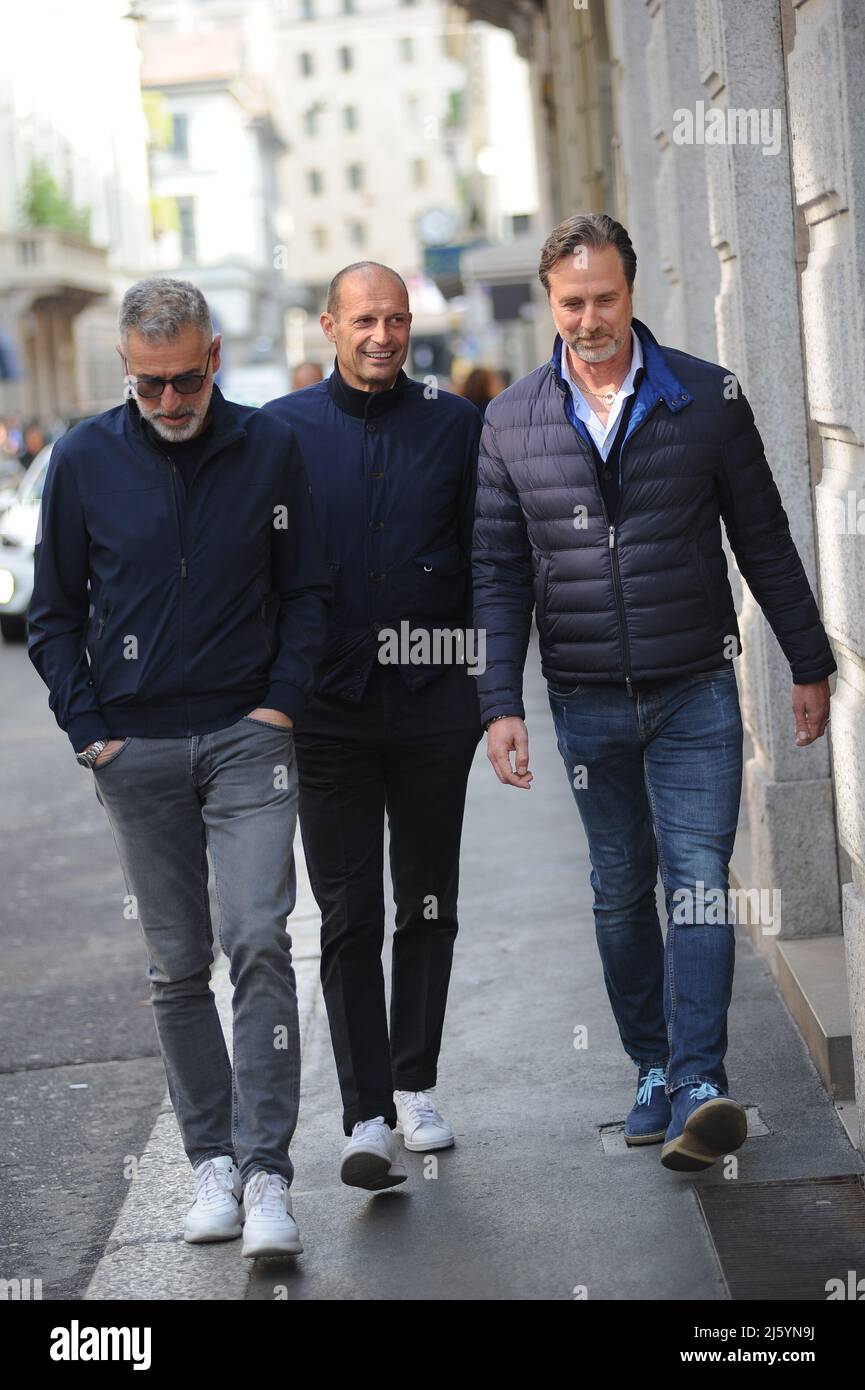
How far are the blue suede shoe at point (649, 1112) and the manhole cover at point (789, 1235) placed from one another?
0.34 meters

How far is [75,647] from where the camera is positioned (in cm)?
442

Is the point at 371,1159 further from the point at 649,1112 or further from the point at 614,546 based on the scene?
the point at 614,546

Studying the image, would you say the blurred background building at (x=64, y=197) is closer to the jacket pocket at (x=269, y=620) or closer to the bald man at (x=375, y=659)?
the bald man at (x=375, y=659)

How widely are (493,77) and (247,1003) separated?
38.8 m

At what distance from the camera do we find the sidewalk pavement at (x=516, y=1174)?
4207 mm

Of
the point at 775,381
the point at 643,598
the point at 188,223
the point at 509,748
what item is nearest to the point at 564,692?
the point at 509,748

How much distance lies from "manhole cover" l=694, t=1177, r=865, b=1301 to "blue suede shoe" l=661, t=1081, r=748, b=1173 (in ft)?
0.27

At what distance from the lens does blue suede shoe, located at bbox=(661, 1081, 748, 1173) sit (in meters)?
4.46

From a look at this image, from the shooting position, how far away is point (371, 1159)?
4.58 metres

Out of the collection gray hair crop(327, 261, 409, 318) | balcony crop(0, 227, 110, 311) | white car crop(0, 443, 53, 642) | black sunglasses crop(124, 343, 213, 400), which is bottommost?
black sunglasses crop(124, 343, 213, 400)

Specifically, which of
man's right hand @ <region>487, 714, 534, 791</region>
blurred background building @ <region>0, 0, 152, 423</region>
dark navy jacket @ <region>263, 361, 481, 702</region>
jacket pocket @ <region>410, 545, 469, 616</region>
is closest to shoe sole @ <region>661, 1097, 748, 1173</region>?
man's right hand @ <region>487, 714, 534, 791</region>

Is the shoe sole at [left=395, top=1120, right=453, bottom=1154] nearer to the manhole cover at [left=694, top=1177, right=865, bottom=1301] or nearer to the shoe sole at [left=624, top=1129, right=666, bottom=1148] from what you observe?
the shoe sole at [left=624, top=1129, right=666, bottom=1148]
